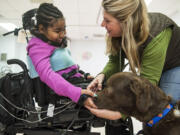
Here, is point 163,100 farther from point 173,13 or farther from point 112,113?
point 173,13

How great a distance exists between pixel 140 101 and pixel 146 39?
0.44m

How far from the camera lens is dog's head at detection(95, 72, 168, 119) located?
37.2 inches

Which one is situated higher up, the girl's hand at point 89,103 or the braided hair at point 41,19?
the braided hair at point 41,19

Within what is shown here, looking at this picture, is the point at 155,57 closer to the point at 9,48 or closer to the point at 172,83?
the point at 172,83

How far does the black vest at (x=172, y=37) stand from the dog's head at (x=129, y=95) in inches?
10.6

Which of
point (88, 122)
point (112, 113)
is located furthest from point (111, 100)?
point (88, 122)

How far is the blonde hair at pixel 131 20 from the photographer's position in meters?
1.07

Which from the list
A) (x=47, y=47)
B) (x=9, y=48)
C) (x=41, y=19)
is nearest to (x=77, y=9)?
(x=41, y=19)

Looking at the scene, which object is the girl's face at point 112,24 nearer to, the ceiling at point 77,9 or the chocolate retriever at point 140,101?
the chocolate retriever at point 140,101

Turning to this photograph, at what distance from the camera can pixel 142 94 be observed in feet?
3.10

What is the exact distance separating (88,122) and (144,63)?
588 mm

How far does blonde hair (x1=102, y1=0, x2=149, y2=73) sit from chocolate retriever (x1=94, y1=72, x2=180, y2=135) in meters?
0.19

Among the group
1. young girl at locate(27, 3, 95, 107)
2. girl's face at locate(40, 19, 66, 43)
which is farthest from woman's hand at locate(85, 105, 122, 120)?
girl's face at locate(40, 19, 66, 43)

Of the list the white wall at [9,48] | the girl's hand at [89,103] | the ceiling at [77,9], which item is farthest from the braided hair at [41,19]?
the white wall at [9,48]
